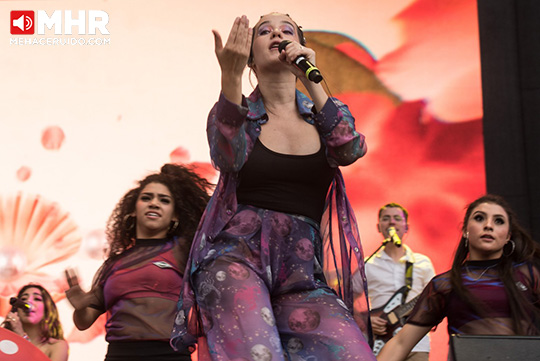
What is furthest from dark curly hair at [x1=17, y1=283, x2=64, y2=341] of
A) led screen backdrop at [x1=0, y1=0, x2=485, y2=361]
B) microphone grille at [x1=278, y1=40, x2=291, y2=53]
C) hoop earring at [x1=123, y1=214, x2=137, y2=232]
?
microphone grille at [x1=278, y1=40, x2=291, y2=53]

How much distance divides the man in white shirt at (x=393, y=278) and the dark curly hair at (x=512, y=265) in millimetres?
926

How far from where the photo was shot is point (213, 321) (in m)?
1.59

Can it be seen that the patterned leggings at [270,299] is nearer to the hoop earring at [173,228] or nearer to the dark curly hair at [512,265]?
A: the dark curly hair at [512,265]

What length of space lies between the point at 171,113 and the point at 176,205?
1.96 m

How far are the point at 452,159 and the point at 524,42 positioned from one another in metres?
0.90

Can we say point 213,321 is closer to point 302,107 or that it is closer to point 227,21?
point 302,107

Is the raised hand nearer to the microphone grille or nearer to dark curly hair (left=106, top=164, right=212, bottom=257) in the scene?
the microphone grille

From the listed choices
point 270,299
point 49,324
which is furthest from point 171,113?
point 270,299

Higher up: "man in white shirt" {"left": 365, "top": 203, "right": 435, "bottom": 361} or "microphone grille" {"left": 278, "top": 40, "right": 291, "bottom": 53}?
"microphone grille" {"left": 278, "top": 40, "right": 291, "bottom": 53}

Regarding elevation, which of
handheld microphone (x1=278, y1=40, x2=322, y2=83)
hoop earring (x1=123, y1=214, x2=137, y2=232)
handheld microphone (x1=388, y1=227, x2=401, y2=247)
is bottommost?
handheld microphone (x1=388, y1=227, x2=401, y2=247)

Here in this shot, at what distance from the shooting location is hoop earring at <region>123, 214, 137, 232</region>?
11.0 feet

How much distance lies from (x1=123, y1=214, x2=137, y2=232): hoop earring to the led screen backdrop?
1634mm

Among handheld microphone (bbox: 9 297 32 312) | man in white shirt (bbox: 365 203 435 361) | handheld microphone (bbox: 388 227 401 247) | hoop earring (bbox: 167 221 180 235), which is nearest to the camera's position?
hoop earring (bbox: 167 221 180 235)

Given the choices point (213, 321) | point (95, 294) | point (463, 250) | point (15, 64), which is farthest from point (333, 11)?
point (213, 321)
